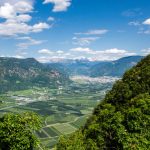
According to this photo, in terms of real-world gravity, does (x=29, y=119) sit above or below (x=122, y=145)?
above

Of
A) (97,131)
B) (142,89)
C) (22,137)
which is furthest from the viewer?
(142,89)

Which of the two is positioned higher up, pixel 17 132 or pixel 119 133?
pixel 17 132

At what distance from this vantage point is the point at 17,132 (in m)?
47.3

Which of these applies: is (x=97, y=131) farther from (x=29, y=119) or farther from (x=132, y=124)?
(x=29, y=119)

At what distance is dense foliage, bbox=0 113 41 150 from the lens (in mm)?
46531

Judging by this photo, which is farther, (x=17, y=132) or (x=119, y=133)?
(x=119, y=133)

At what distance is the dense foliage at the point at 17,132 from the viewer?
153 ft

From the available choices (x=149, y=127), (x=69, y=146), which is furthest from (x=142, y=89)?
(x=69, y=146)

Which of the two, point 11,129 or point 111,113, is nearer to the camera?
point 11,129

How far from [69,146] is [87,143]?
4.27 metres

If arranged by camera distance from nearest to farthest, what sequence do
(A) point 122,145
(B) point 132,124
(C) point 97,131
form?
(A) point 122,145 → (B) point 132,124 → (C) point 97,131

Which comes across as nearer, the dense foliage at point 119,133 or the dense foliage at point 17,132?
the dense foliage at point 17,132

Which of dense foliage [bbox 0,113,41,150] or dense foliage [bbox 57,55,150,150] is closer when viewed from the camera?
dense foliage [bbox 0,113,41,150]

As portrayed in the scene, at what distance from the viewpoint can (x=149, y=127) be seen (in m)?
54.5
